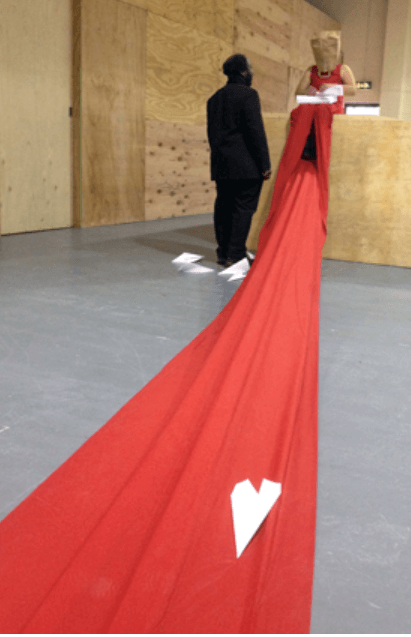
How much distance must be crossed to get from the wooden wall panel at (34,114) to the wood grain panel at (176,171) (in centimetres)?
121

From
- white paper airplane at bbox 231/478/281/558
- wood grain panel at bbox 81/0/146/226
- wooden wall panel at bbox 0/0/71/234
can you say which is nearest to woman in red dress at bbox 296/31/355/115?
wood grain panel at bbox 81/0/146/226

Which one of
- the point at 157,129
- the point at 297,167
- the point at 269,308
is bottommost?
the point at 269,308

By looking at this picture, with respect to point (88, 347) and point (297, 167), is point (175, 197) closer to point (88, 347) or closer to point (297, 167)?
point (297, 167)

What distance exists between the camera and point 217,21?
730 cm

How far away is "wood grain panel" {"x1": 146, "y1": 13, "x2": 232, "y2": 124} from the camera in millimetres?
6406

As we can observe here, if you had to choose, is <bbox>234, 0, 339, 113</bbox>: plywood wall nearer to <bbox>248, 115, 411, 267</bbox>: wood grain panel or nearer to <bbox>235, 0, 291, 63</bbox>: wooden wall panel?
<bbox>235, 0, 291, 63</bbox>: wooden wall panel

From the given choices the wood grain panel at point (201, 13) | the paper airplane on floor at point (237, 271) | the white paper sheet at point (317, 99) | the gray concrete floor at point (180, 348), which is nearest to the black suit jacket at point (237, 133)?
the white paper sheet at point (317, 99)

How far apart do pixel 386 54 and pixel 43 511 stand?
438 inches

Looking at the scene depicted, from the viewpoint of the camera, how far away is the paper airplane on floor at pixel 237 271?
12.3 ft

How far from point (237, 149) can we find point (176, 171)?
3.33m

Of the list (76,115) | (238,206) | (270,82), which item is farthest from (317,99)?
(270,82)

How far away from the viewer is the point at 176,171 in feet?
23.6

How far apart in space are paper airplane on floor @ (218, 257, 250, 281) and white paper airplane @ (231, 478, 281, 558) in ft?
7.93

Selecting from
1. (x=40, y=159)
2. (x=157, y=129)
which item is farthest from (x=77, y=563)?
(x=157, y=129)
